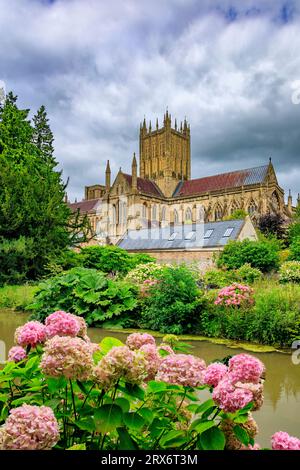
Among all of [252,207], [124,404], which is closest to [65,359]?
[124,404]

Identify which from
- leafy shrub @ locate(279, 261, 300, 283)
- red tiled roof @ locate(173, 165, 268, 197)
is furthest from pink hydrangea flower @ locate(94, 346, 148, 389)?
red tiled roof @ locate(173, 165, 268, 197)

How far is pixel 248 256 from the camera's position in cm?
2172

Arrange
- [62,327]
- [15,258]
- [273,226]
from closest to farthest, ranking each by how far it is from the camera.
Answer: [62,327]
[15,258]
[273,226]

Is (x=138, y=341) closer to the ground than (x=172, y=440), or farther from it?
farther from it

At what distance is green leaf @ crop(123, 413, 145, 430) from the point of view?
1.80 metres

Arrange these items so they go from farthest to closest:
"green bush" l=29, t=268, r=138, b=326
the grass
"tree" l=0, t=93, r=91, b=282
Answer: "tree" l=0, t=93, r=91, b=282 → the grass → "green bush" l=29, t=268, r=138, b=326

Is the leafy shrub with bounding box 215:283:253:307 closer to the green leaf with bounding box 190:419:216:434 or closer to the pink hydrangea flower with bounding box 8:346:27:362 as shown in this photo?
the pink hydrangea flower with bounding box 8:346:27:362

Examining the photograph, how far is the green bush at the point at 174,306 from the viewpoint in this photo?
1089cm

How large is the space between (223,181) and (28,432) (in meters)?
67.1

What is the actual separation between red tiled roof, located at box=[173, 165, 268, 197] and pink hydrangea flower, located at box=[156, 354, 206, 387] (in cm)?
6114

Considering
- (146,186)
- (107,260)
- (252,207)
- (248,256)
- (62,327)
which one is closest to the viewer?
(62,327)

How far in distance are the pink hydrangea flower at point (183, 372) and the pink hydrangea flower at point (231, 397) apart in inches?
9.6

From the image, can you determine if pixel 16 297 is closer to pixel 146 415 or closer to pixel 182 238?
pixel 182 238
